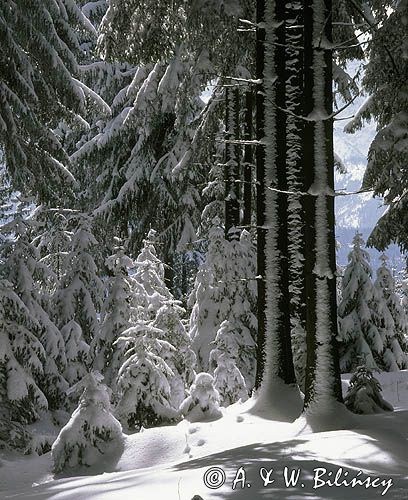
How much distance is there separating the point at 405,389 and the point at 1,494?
25.6ft

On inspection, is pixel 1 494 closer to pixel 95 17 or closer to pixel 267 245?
pixel 267 245

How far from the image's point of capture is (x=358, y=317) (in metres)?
16.6

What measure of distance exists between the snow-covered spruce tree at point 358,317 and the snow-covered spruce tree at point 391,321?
25 centimetres

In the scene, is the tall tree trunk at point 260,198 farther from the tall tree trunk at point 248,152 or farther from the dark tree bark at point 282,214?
the tall tree trunk at point 248,152

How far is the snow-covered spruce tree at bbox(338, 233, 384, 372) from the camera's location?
633 inches

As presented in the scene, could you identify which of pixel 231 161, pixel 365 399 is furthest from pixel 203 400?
pixel 231 161

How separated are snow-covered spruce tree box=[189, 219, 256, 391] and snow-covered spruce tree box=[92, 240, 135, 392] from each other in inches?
59.2

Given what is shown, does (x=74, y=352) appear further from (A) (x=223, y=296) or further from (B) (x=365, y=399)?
(B) (x=365, y=399)

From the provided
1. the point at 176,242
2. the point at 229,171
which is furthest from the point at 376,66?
the point at 176,242

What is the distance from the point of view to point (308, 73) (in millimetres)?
7523

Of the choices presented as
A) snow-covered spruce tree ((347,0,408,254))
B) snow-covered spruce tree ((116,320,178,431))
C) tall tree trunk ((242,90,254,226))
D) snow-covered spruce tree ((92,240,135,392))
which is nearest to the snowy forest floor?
snow-covered spruce tree ((116,320,178,431))

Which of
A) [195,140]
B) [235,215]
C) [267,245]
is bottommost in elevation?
[267,245]

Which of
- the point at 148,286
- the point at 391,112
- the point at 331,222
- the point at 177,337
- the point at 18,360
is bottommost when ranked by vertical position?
the point at 18,360

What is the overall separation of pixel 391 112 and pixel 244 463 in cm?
800
